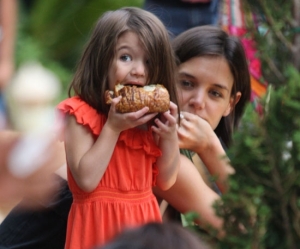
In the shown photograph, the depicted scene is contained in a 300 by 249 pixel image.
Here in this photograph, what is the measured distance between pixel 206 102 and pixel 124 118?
0.67 metres

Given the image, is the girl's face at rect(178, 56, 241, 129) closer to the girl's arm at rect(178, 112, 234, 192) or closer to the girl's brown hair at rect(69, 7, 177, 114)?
the girl's arm at rect(178, 112, 234, 192)

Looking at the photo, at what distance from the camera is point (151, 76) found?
287 cm

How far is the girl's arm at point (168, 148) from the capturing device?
2.77m

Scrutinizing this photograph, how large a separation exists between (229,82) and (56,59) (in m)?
5.06

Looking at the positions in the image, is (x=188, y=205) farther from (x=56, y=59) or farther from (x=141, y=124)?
(x=56, y=59)

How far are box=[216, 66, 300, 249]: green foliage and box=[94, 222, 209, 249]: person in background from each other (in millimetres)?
472

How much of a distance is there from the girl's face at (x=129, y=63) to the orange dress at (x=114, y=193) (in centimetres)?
16

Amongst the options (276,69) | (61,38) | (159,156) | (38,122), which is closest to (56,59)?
(61,38)

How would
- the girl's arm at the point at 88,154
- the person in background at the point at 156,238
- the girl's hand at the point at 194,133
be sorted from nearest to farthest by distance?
the person in background at the point at 156,238 < the girl's arm at the point at 88,154 < the girl's hand at the point at 194,133

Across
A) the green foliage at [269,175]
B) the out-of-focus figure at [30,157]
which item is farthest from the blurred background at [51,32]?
the green foliage at [269,175]

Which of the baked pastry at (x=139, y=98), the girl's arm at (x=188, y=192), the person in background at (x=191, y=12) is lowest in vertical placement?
the person in background at (x=191, y=12)

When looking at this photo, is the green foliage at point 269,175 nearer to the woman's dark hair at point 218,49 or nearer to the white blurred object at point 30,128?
the white blurred object at point 30,128

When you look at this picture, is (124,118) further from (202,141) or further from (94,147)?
(202,141)

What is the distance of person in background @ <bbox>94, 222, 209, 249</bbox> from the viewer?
1.52 m
